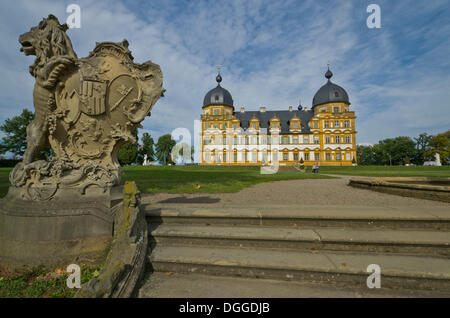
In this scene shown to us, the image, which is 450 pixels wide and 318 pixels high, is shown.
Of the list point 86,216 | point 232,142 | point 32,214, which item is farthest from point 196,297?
point 232,142

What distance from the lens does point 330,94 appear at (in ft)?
167

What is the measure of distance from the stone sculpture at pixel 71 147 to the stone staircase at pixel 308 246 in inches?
42.6

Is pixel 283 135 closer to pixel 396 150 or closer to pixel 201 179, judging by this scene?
pixel 201 179

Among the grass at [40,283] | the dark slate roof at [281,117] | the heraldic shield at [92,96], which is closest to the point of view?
the grass at [40,283]

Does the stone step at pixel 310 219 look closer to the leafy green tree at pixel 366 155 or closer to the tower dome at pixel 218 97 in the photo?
the tower dome at pixel 218 97

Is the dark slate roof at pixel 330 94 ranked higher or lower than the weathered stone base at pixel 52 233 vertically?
higher

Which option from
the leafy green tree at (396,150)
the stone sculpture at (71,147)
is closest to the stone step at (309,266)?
the stone sculpture at (71,147)

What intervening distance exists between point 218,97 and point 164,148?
37.0m

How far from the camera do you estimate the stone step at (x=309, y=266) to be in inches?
96.7

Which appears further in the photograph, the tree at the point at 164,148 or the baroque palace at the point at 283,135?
the tree at the point at 164,148

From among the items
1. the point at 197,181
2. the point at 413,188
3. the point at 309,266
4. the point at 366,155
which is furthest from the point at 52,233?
the point at 366,155

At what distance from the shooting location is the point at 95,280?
2148mm

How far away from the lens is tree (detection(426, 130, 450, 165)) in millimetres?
61000

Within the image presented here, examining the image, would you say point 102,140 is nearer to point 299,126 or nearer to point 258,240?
point 258,240
